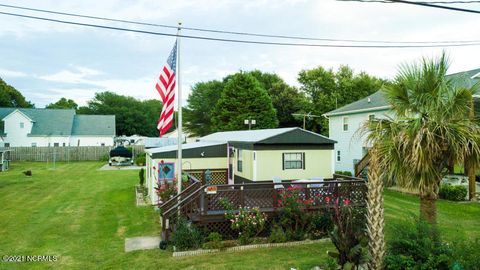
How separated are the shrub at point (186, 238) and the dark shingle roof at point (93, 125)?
37.7 m

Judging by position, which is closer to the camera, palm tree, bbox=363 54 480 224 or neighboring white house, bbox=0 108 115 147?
palm tree, bbox=363 54 480 224

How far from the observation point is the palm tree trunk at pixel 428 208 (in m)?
5.78

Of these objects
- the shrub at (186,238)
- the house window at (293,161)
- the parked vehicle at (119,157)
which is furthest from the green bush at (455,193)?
the parked vehicle at (119,157)

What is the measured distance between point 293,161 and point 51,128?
123 ft

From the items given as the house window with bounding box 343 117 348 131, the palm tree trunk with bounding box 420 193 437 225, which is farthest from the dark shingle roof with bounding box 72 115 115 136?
the palm tree trunk with bounding box 420 193 437 225

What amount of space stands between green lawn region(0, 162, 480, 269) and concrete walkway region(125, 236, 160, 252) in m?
0.19

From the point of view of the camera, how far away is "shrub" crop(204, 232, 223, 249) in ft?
23.9

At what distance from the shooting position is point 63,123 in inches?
1580

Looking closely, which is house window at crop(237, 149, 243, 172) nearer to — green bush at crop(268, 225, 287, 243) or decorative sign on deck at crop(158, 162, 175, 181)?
decorative sign on deck at crop(158, 162, 175, 181)

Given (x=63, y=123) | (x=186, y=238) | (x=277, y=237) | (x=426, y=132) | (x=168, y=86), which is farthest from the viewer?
(x=63, y=123)

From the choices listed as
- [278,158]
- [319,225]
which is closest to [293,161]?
[278,158]

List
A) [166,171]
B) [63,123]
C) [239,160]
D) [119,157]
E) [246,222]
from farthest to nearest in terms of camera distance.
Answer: [63,123], [119,157], [239,160], [166,171], [246,222]

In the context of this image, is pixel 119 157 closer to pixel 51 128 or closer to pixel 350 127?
pixel 51 128

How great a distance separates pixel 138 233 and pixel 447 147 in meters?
7.77
